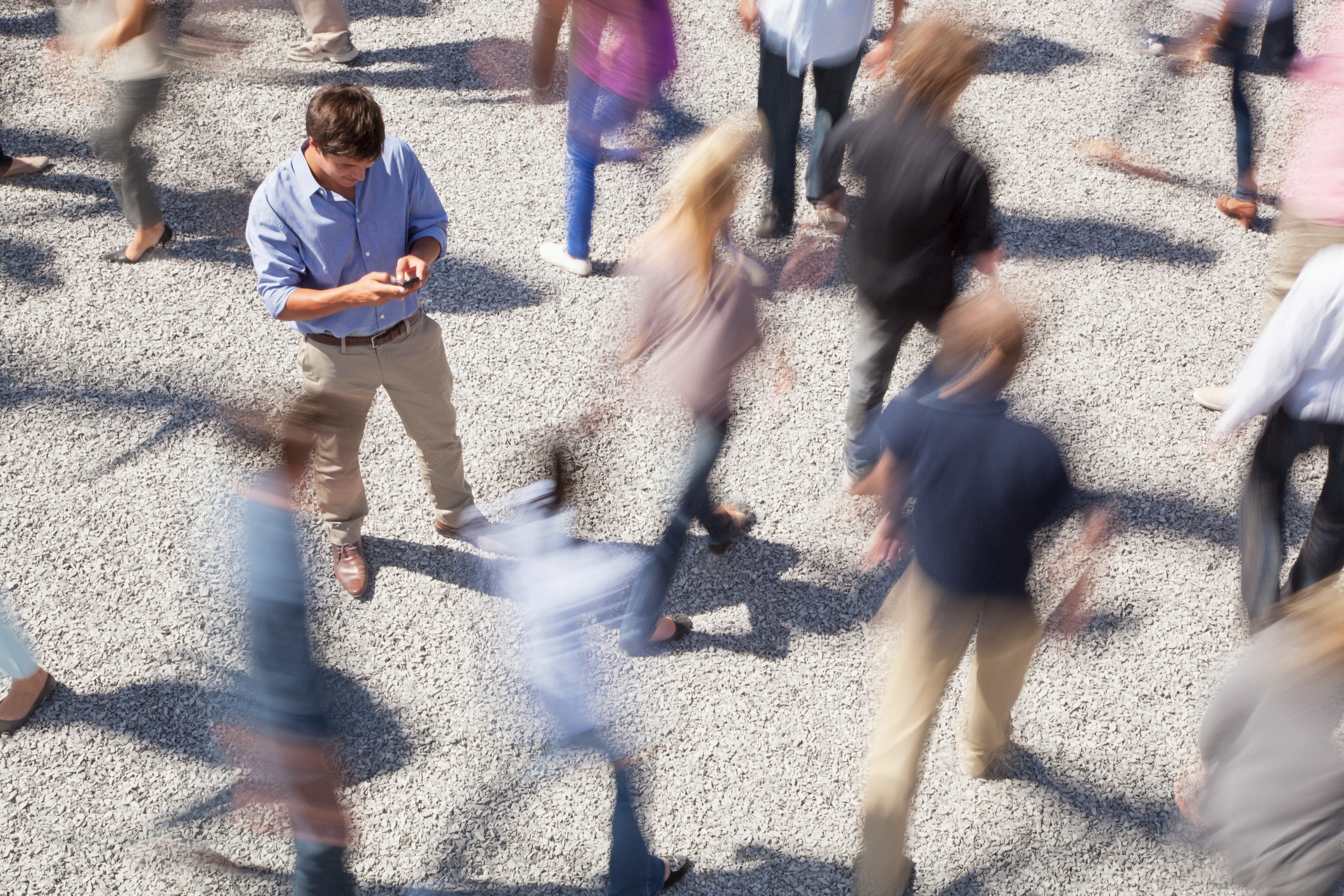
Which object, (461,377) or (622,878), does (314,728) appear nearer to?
(622,878)

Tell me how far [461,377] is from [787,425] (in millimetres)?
1441

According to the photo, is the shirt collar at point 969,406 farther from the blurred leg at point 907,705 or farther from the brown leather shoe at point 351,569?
the brown leather shoe at point 351,569

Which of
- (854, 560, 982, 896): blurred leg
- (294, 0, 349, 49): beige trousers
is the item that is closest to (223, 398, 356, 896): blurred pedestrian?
(854, 560, 982, 896): blurred leg

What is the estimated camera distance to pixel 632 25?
13.5 feet

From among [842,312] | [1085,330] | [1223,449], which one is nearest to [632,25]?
[842,312]

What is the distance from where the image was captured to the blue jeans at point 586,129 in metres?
4.32

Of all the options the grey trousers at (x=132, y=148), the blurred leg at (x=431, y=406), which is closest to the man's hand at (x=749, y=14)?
the blurred leg at (x=431, y=406)

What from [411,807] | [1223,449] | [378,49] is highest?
[378,49]

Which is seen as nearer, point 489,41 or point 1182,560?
point 1182,560

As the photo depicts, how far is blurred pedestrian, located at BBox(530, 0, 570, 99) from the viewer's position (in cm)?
439

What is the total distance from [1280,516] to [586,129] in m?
3.03

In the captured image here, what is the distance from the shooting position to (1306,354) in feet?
9.16

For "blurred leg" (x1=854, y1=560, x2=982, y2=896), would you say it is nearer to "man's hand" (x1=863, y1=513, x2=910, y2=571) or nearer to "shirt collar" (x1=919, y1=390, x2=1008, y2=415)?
"man's hand" (x1=863, y1=513, x2=910, y2=571)

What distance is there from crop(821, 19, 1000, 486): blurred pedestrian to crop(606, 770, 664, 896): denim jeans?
4.54 feet
